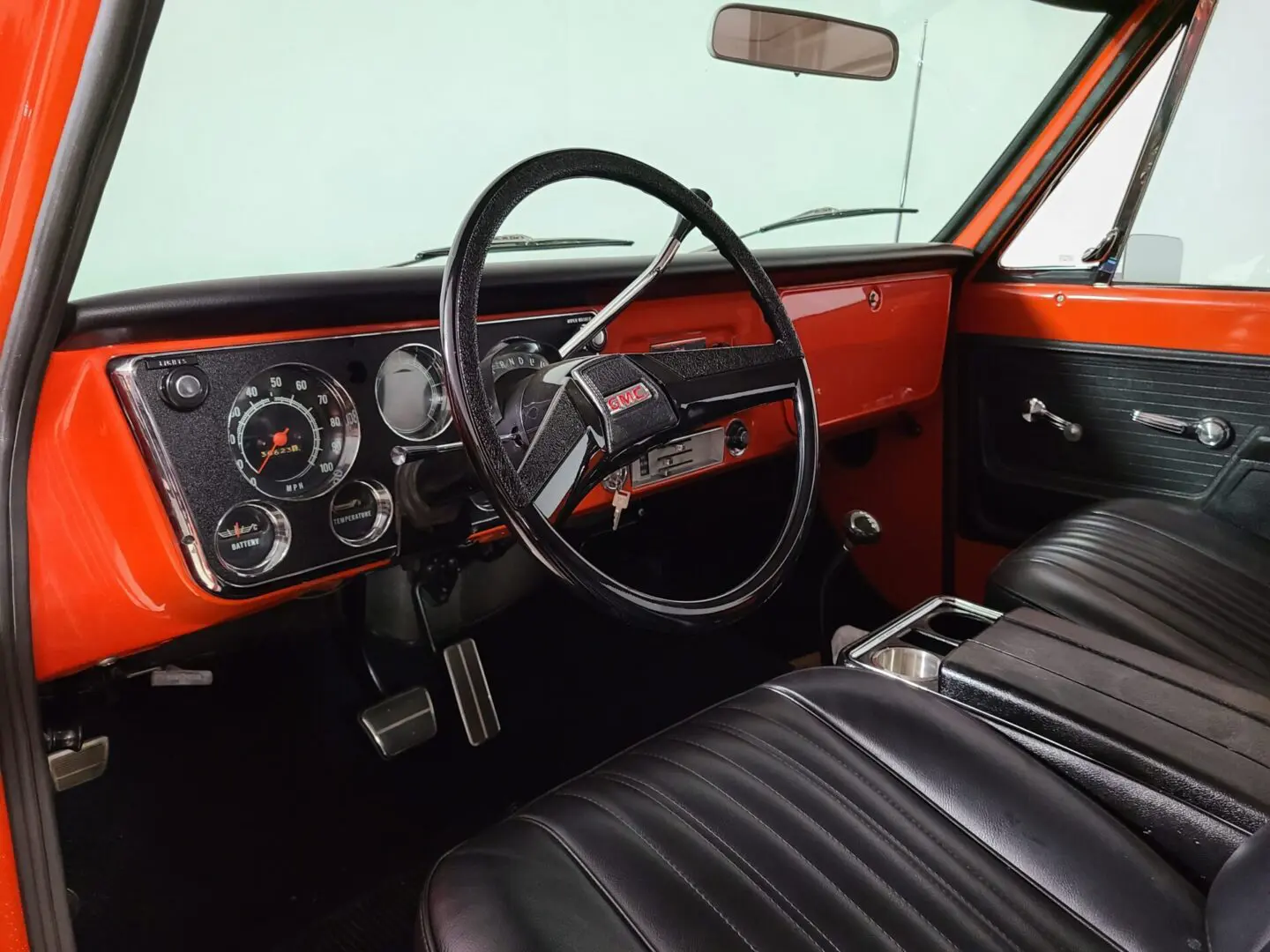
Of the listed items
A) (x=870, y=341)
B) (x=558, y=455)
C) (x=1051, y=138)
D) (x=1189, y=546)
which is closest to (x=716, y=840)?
(x=558, y=455)

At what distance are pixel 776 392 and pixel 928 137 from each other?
136 cm

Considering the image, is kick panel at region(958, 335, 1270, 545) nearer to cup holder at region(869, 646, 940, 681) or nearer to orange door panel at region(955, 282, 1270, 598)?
orange door panel at region(955, 282, 1270, 598)

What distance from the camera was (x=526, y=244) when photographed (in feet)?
4.94

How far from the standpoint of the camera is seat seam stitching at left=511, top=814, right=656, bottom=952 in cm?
82

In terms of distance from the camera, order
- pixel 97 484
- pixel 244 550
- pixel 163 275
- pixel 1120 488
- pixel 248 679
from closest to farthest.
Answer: pixel 97 484
pixel 244 550
pixel 163 275
pixel 248 679
pixel 1120 488

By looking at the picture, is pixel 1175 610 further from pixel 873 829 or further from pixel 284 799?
pixel 284 799

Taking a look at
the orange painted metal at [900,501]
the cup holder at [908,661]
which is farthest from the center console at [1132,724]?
the orange painted metal at [900,501]

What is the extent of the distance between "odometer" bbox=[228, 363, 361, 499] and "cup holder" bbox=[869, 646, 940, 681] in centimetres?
86

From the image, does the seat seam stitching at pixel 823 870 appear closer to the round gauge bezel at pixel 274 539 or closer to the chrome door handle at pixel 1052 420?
the round gauge bezel at pixel 274 539

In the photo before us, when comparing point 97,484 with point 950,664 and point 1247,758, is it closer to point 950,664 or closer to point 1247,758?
point 950,664

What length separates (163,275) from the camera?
3.79 feet

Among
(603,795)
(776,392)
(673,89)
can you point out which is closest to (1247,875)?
(603,795)

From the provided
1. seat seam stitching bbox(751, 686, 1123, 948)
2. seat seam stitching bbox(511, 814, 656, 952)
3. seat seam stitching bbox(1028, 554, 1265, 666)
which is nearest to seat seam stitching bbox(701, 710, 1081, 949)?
seat seam stitching bbox(751, 686, 1123, 948)

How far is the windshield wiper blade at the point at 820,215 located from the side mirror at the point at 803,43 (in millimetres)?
271
